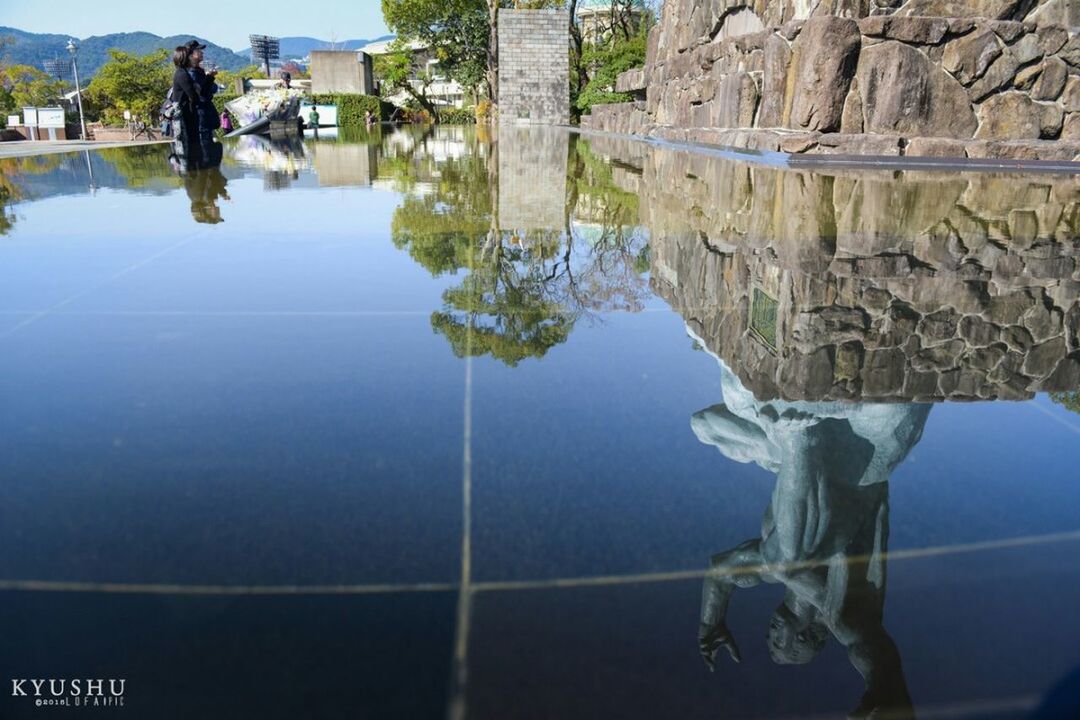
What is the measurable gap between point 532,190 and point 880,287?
396 centimetres

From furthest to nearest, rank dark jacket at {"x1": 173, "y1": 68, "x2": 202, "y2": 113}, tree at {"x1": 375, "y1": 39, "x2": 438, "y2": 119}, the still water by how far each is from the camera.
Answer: tree at {"x1": 375, "y1": 39, "x2": 438, "y2": 119}
dark jacket at {"x1": 173, "y1": 68, "x2": 202, "y2": 113}
the still water

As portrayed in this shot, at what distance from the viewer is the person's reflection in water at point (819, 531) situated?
3.68ft

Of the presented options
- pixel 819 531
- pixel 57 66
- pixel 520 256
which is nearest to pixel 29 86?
pixel 57 66

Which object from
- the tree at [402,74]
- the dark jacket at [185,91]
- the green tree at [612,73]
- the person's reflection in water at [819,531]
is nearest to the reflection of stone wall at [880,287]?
the person's reflection in water at [819,531]

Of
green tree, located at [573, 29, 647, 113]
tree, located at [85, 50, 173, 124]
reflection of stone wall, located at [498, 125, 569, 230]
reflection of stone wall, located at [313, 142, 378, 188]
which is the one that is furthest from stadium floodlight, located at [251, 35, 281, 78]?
reflection of stone wall, located at [498, 125, 569, 230]

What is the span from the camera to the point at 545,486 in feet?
5.09

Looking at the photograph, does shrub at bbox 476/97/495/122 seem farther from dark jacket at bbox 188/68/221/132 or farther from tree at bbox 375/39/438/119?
dark jacket at bbox 188/68/221/132

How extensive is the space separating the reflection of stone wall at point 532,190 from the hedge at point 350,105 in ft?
74.6

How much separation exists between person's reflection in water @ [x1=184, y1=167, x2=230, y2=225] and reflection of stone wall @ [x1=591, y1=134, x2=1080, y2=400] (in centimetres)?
283

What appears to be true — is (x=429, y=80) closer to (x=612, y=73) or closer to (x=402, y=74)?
(x=402, y=74)

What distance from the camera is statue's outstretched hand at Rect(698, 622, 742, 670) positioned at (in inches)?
42.9

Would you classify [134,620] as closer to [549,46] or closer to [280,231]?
[280,231]

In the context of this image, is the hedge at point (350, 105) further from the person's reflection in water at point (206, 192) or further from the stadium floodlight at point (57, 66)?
the stadium floodlight at point (57, 66)

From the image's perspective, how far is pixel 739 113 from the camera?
1033 cm
